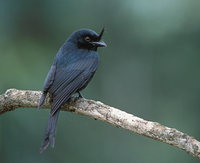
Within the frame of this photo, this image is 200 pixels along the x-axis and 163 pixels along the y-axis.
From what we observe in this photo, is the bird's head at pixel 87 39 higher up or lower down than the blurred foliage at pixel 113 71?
higher up

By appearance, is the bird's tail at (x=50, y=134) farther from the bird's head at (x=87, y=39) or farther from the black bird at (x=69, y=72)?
the bird's head at (x=87, y=39)

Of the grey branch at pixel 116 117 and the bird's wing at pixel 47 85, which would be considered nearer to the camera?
the grey branch at pixel 116 117

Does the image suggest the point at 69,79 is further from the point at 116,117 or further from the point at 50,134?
the point at 116,117

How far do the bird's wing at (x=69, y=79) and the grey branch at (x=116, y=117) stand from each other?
14cm

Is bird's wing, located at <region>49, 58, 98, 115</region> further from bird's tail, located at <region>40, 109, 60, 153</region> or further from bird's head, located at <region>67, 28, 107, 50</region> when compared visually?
bird's head, located at <region>67, 28, 107, 50</region>

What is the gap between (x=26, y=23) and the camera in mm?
8094

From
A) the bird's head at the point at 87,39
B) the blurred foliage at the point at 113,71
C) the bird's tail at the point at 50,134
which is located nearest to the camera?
the bird's tail at the point at 50,134

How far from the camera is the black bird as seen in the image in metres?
4.89

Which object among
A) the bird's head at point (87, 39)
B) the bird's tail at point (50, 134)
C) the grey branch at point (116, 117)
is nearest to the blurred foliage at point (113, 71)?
the bird's head at point (87, 39)

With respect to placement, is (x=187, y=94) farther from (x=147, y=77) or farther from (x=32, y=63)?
(x=32, y=63)

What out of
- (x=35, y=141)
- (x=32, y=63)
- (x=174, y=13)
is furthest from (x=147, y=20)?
(x=35, y=141)

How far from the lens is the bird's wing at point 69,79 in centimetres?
492

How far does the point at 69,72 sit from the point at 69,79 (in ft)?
0.39

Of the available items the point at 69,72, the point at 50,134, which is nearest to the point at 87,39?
the point at 69,72
